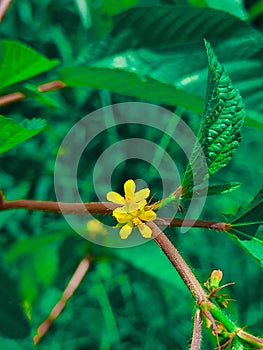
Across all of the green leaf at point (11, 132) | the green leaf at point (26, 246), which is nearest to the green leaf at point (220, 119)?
the green leaf at point (11, 132)

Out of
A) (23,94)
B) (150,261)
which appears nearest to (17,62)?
(23,94)

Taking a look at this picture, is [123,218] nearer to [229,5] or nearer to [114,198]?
[114,198]

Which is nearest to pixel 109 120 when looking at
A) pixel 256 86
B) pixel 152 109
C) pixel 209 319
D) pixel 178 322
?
pixel 152 109

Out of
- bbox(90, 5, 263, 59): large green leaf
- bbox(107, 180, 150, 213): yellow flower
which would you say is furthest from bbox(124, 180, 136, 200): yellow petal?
bbox(90, 5, 263, 59): large green leaf

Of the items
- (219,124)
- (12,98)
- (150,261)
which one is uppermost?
(219,124)

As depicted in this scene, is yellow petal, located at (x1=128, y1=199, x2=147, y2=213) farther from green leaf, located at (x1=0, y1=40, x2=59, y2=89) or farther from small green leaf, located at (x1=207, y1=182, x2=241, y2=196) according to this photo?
green leaf, located at (x1=0, y1=40, x2=59, y2=89)

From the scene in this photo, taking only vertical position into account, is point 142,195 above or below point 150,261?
above

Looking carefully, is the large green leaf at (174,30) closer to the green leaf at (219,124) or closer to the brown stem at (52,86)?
the brown stem at (52,86)
